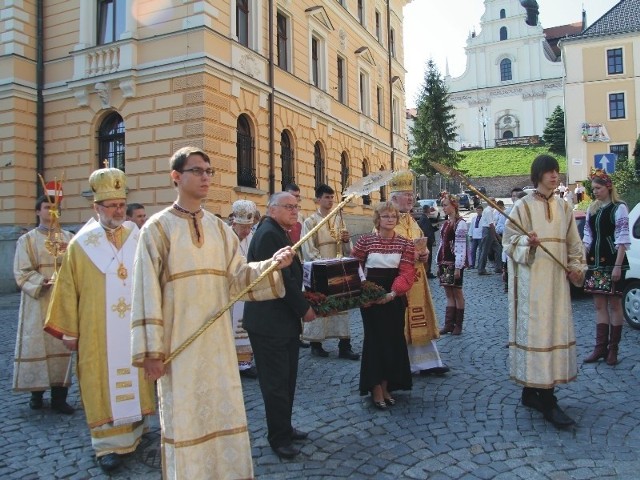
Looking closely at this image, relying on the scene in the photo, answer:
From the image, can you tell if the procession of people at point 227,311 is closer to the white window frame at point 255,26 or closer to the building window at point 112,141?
the building window at point 112,141

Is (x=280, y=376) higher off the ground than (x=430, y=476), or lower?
higher

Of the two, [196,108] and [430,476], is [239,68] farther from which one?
[430,476]

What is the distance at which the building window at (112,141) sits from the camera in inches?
619

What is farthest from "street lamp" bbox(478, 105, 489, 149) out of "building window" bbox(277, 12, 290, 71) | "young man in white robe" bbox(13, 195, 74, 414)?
"young man in white robe" bbox(13, 195, 74, 414)

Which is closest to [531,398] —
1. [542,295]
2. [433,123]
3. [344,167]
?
[542,295]

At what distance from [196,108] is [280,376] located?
37.1 feet

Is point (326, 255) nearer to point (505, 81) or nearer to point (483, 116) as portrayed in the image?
point (483, 116)

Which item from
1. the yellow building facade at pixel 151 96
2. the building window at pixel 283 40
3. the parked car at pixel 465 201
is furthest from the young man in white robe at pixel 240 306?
the parked car at pixel 465 201

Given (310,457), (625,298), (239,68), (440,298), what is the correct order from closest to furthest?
(310,457) → (625,298) → (440,298) → (239,68)

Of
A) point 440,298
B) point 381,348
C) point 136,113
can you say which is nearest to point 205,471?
point 381,348

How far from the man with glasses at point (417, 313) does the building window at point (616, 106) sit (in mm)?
39574

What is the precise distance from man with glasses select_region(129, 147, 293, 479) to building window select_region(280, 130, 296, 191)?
15173mm

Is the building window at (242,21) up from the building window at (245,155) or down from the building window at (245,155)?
up

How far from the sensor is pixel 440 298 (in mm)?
11484
